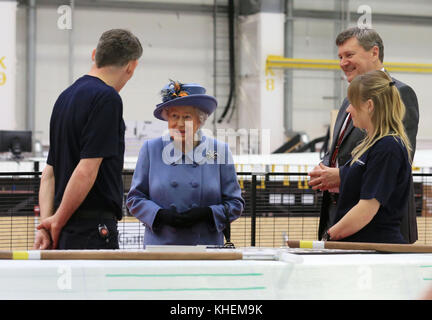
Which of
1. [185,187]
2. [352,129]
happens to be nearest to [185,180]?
[185,187]

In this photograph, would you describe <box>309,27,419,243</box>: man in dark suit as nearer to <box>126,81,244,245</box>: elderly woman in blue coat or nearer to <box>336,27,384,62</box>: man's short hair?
<box>336,27,384,62</box>: man's short hair

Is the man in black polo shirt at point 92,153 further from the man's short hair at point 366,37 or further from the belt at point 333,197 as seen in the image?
the man's short hair at point 366,37

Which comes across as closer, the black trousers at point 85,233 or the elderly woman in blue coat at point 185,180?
the black trousers at point 85,233

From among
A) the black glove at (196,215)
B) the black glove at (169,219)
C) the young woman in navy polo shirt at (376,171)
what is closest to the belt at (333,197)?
the young woman in navy polo shirt at (376,171)

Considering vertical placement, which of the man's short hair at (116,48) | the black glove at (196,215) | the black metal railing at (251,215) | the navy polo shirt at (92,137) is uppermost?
the man's short hair at (116,48)

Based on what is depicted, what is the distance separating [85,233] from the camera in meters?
1.96

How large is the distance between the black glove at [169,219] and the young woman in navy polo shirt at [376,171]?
524 mm

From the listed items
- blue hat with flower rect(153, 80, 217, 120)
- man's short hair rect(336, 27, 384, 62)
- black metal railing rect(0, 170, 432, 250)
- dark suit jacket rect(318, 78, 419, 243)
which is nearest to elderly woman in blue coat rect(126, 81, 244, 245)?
blue hat with flower rect(153, 80, 217, 120)

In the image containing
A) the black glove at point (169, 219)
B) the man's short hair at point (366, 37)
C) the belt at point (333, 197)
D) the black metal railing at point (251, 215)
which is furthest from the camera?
the black metal railing at point (251, 215)

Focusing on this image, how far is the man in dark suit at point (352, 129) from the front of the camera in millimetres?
2217

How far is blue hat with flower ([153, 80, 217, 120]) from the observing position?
2258mm

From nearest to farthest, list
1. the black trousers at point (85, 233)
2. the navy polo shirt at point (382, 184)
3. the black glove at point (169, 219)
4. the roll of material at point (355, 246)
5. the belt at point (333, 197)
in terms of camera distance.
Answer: the roll of material at point (355, 246)
the navy polo shirt at point (382, 184)
the black trousers at point (85, 233)
the black glove at point (169, 219)
the belt at point (333, 197)
